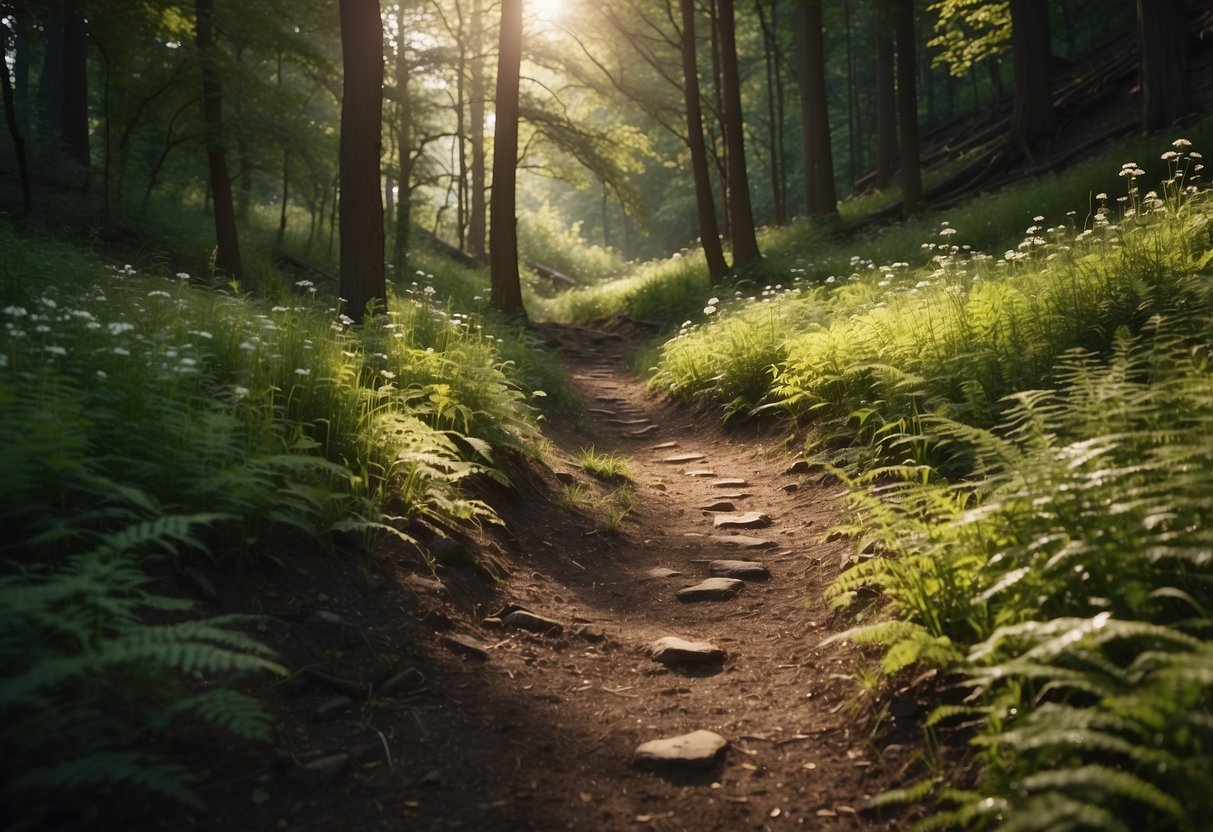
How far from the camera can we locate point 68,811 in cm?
234

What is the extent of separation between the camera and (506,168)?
13844mm

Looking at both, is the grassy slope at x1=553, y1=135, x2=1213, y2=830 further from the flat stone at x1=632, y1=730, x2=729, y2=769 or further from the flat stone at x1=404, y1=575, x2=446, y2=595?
the flat stone at x1=404, y1=575, x2=446, y2=595

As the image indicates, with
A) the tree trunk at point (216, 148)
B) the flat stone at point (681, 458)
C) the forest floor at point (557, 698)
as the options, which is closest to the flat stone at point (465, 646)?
the forest floor at point (557, 698)

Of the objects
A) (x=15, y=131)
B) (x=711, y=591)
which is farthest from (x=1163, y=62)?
(x=15, y=131)

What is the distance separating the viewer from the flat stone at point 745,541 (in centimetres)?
576

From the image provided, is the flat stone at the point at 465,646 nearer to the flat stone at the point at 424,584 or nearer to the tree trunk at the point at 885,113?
the flat stone at the point at 424,584

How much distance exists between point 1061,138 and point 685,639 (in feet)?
58.1

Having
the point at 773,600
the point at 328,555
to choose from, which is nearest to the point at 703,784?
the point at 773,600

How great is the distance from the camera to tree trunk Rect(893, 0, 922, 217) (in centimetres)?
1678

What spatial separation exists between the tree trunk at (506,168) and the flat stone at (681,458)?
19.4 ft

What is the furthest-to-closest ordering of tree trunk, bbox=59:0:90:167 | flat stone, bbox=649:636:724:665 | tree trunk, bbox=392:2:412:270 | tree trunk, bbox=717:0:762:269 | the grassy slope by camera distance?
tree trunk, bbox=392:2:412:270, tree trunk, bbox=717:0:762:269, tree trunk, bbox=59:0:90:167, flat stone, bbox=649:636:724:665, the grassy slope

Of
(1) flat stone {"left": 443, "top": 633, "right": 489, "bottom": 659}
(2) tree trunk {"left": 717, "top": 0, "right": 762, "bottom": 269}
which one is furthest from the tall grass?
(2) tree trunk {"left": 717, "top": 0, "right": 762, "bottom": 269}

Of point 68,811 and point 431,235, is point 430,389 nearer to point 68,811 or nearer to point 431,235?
point 68,811

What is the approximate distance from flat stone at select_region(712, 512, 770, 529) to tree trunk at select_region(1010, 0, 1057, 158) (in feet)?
48.1
